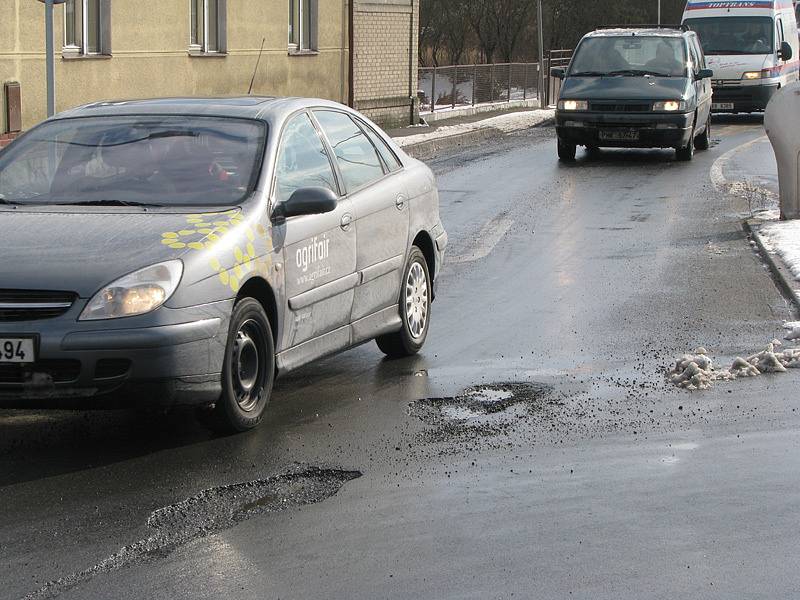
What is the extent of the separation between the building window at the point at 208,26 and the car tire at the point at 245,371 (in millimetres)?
19368

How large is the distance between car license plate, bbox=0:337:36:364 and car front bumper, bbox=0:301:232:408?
0.02 m

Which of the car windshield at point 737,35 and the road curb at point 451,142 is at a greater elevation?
the car windshield at point 737,35

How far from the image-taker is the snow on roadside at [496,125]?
89.9ft

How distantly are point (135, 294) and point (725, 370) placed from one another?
344 centimetres

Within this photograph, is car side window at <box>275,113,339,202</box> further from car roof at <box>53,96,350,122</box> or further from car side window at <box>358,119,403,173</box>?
car side window at <box>358,119,403,173</box>

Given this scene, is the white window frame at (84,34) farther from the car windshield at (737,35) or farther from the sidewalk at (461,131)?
the car windshield at (737,35)

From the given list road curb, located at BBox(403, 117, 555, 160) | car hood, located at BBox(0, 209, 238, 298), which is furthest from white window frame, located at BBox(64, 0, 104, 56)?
car hood, located at BBox(0, 209, 238, 298)

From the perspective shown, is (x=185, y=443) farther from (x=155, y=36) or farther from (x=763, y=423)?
(x=155, y=36)

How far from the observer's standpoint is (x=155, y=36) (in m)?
24.3

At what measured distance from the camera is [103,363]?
6.16 meters

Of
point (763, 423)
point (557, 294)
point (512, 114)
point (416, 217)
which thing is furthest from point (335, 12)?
point (763, 423)

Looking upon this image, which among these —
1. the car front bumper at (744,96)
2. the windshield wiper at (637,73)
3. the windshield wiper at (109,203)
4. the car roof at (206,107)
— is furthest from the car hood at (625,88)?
the windshield wiper at (109,203)

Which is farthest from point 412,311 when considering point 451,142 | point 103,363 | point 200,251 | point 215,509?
point 451,142

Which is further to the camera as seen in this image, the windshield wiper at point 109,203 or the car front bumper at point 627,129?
the car front bumper at point 627,129
